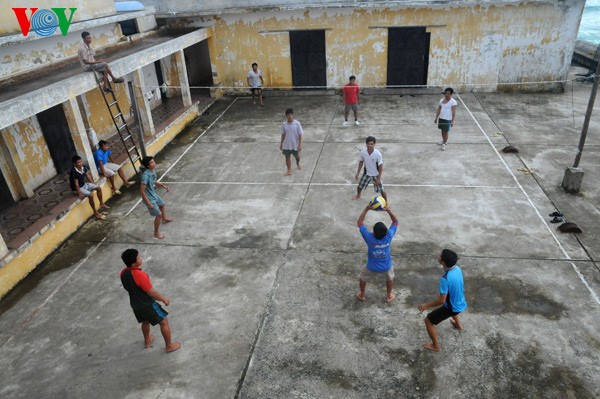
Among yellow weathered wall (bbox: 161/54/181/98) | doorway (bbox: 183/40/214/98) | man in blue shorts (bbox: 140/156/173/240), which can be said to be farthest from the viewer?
doorway (bbox: 183/40/214/98)

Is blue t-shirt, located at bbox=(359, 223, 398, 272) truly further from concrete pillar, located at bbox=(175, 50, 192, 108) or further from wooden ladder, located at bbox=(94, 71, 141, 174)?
concrete pillar, located at bbox=(175, 50, 192, 108)

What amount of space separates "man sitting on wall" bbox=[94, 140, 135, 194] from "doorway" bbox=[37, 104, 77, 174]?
1200 millimetres

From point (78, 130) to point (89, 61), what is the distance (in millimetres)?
1582

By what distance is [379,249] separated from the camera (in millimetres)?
5793

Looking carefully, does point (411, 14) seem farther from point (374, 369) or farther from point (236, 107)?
point (374, 369)

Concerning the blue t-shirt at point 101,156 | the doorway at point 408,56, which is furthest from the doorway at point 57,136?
the doorway at point 408,56

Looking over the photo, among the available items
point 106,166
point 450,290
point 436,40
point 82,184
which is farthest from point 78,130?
point 436,40

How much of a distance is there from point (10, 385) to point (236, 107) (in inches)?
478

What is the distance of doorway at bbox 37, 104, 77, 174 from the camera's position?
10234mm

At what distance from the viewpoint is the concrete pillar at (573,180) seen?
8914 mm

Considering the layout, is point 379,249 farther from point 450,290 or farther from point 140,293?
point 140,293

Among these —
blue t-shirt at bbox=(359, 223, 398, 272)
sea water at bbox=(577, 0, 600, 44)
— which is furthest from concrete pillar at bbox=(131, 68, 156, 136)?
sea water at bbox=(577, 0, 600, 44)

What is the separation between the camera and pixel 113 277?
7398mm

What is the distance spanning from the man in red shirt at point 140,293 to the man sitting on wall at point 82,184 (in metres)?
4.37
